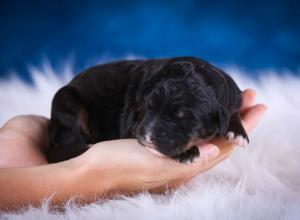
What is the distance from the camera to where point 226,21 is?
11.2 ft

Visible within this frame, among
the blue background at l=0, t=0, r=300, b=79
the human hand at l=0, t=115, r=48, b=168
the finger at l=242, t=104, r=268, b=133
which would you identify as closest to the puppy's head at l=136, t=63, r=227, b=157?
the finger at l=242, t=104, r=268, b=133

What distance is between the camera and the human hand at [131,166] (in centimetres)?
174

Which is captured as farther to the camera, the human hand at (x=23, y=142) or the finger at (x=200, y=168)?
the human hand at (x=23, y=142)

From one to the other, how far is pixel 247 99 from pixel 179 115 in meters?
0.52

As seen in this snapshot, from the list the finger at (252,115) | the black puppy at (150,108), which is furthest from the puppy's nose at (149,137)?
the finger at (252,115)

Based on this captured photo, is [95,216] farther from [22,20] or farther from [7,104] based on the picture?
[22,20]

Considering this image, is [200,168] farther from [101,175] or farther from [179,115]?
[101,175]

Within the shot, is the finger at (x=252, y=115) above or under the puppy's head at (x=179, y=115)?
under

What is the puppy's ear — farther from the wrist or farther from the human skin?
the wrist

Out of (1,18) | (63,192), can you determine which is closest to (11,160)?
(63,192)

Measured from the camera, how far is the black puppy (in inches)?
67.4

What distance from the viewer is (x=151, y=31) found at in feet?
11.5

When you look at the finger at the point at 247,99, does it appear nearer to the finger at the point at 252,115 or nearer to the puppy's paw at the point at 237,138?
the finger at the point at 252,115

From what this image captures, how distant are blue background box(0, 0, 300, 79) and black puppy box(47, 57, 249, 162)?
3.92 feet
